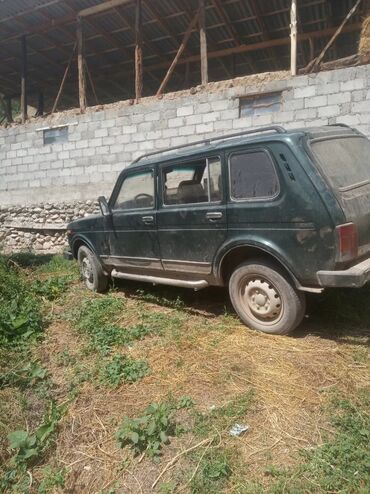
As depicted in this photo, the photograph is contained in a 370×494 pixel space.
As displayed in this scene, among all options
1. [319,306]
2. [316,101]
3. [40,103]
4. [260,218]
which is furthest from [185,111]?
[40,103]

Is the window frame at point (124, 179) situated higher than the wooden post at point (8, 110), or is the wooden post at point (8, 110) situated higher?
the wooden post at point (8, 110)

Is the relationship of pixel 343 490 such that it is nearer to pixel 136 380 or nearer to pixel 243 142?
pixel 136 380

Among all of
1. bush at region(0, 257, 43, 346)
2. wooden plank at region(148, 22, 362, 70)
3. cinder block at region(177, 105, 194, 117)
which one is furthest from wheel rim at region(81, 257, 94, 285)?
wooden plank at region(148, 22, 362, 70)

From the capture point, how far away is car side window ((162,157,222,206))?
3.97 metres

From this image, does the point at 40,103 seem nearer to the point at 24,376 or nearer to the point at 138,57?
the point at 138,57

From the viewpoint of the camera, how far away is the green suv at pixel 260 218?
319 centimetres

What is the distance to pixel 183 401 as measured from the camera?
9.19 feet

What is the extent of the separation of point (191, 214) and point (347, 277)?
5.69 feet

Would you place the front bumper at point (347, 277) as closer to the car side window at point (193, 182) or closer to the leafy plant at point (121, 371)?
the car side window at point (193, 182)

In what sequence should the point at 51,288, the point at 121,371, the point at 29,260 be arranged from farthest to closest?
the point at 29,260 → the point at 51,288 → the point at 121,371

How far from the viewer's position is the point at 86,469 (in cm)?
241

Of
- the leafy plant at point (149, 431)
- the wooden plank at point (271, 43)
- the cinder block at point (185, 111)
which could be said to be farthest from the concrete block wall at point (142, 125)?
the leafy plant at point (149, 431)

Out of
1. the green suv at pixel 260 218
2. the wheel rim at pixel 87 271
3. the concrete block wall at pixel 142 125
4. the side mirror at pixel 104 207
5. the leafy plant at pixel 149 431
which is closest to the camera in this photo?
the leafy plant at pixel 149 431

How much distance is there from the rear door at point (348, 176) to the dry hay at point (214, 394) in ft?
3.65
